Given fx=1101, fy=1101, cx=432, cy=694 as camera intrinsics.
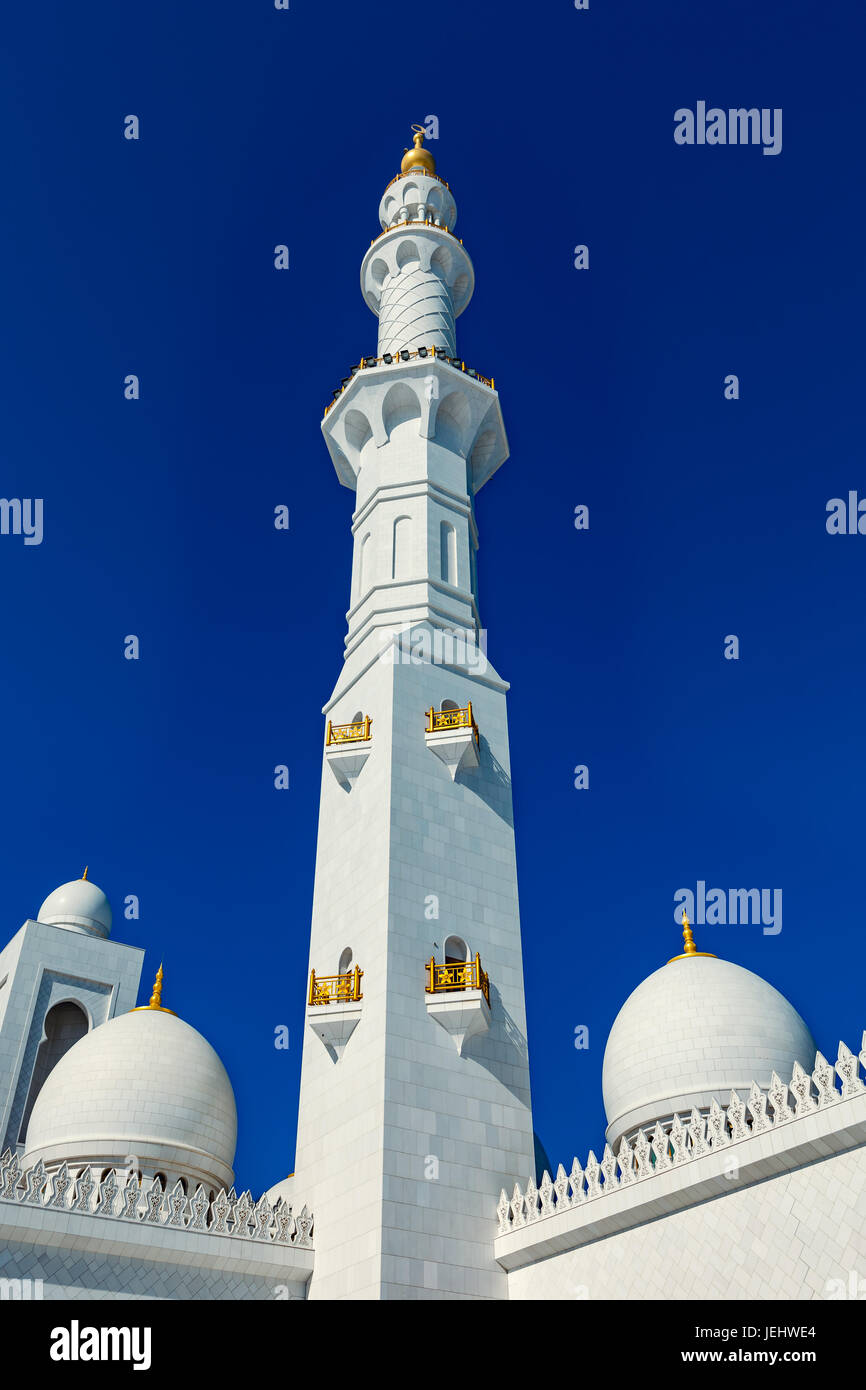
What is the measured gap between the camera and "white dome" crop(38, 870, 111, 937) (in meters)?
38.9

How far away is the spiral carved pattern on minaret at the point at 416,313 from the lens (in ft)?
110

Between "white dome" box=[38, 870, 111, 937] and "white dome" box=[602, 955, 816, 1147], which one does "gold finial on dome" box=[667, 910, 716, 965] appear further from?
"white dome" box=[38, 870, 111, 937]

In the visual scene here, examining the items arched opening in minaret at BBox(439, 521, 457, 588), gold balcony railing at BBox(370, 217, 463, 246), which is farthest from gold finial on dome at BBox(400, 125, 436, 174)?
arched opening in minaret at BBox(439, 521, 457, 588)

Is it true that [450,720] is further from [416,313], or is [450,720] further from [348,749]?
[416,313]

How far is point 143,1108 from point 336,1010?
6.99 meters

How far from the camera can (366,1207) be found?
19.0 m

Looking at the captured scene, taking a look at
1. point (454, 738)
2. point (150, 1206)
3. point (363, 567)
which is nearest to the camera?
point (150, 1206)

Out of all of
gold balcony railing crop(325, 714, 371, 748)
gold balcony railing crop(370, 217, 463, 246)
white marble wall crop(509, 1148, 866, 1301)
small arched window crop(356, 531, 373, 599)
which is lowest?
white marble wall crop(509, 1148, 866, 1301)

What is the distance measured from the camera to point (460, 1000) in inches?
835

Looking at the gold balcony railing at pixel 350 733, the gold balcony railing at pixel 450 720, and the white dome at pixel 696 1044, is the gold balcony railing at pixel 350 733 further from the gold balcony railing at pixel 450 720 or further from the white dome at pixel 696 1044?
the white dome at pixel 696 1044

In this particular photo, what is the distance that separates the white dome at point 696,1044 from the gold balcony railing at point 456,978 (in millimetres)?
4674

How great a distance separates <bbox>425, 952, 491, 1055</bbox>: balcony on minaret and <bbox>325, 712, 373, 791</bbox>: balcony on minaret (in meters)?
5.56

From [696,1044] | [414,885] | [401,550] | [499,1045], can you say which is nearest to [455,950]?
[414,885]
